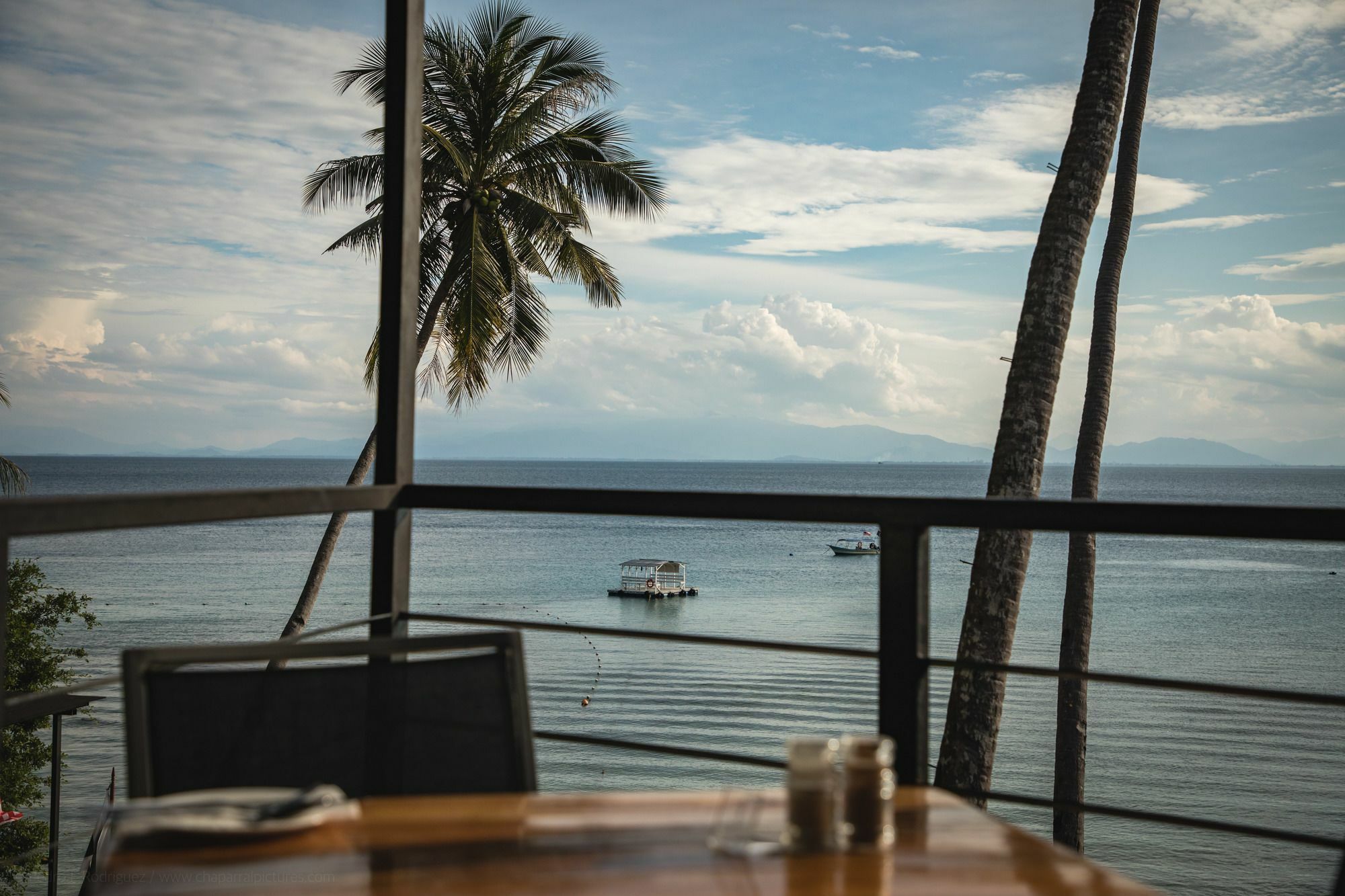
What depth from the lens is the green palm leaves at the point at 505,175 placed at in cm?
1367

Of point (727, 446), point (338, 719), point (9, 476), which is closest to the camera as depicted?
point (338, 719)

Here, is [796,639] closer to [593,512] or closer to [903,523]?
[593,512]

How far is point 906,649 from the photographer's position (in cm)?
183

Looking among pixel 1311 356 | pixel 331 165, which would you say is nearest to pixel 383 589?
pixel 331 165

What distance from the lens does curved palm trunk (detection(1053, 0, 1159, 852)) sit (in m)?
7.75

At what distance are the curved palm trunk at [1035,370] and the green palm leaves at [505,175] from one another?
9486 mm

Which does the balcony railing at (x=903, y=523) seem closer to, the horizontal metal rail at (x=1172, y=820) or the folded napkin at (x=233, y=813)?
the horizontal metal rail at (x=1172, y=820)

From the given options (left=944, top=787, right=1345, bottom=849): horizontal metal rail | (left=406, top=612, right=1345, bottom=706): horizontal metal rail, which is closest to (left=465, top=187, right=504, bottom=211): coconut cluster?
(left=406, top=612, right=1345, bottom=706): horizontal metal rail

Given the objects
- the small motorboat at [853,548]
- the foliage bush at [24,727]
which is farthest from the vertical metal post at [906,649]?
the small motorboat at [853,548]

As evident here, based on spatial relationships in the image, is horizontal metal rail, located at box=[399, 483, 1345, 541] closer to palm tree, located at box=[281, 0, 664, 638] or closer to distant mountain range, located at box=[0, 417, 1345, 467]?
palm tree, located at box=[281, 0, 664, 638]

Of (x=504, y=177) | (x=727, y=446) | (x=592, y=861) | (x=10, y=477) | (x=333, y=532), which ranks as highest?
(x=504, y=177)

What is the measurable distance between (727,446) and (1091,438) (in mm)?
79439

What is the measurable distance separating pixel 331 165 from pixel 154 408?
110ft

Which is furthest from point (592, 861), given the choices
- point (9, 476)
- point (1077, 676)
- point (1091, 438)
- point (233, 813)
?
point (9, 476)
